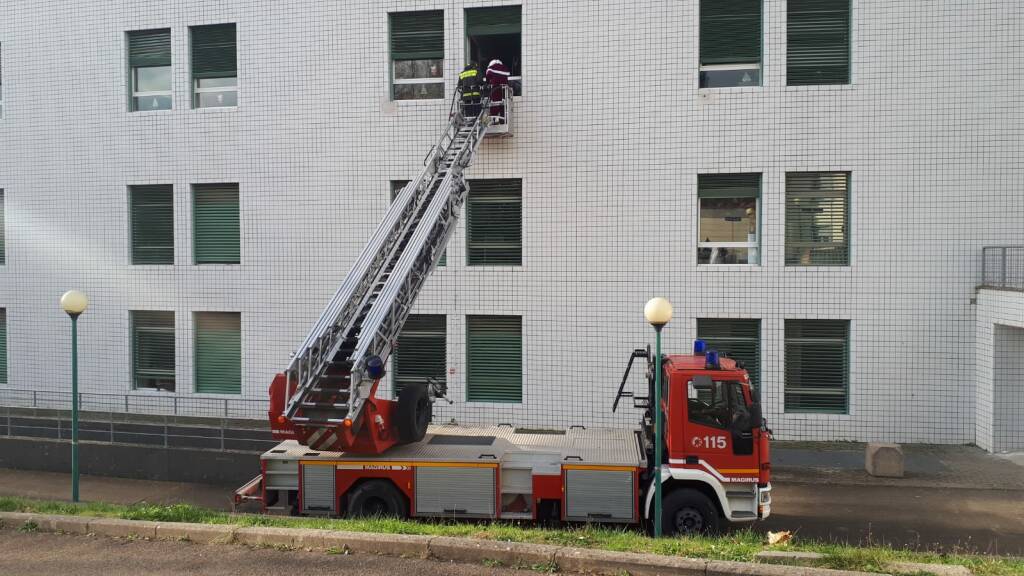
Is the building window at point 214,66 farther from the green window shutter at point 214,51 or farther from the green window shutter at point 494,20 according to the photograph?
the green window shutter at point 494,20

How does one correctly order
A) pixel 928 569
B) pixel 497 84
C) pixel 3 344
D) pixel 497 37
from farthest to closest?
pixel 3 344 → pixel 497 37 → pixel 497 84 → pixel 928 569

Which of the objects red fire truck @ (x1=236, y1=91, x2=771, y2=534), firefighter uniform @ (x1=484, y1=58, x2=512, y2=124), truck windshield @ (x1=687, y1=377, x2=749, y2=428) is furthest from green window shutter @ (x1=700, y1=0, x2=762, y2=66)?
truck windshield @ (x1=687, y1=377, x2=749, y2=428)

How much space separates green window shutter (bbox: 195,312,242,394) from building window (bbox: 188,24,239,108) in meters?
4.86

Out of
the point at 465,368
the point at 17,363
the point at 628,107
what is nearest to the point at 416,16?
the point at 628,107

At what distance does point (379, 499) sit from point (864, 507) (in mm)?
7056

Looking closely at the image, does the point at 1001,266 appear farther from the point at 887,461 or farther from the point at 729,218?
the point at 729,218

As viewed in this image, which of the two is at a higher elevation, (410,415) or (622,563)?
(410,415)

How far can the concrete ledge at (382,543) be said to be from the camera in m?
7.86

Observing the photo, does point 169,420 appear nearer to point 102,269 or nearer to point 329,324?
point 102,269

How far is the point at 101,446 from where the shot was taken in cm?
1362

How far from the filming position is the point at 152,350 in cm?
1827

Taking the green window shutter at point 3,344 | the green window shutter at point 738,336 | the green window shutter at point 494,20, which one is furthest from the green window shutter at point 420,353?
the green window shutter at point 3,344

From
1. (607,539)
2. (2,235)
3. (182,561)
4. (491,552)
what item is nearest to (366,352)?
(182,561)

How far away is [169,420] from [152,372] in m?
1.58
